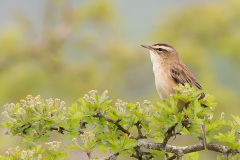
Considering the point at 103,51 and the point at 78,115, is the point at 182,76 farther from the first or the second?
the point at 103,51

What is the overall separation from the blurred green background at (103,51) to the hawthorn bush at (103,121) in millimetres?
7845

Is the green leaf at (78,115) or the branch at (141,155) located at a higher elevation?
the green leaf at (78,115)

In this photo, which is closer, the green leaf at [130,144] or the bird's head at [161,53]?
the green leaf at [130,144]

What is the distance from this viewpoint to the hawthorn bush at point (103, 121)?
2.77m

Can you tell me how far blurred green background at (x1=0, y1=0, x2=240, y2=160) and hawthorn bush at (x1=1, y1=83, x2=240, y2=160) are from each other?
7845 mm

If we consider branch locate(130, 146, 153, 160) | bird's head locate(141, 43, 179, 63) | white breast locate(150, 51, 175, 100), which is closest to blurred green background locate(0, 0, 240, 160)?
bird's head locate(141, 43, 179, 63)

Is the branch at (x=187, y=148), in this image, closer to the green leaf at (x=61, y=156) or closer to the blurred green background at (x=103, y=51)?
the green leaf at (x=61, y=156)

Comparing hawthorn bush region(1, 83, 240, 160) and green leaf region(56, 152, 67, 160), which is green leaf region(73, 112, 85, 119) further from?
green leaf region(56, 152, 67, 160)

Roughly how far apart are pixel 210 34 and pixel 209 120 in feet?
35.5

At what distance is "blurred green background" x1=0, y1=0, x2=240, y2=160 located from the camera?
11.5m

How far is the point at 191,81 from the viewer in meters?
5.16

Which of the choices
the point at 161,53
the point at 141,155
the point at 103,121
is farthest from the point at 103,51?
the point at 103,121

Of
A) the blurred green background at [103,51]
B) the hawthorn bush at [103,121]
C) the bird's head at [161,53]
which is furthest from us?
the blurred green background at [103,51]

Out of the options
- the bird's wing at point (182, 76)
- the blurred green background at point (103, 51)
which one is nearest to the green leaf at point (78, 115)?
the bird's wing at point (182, 76)
